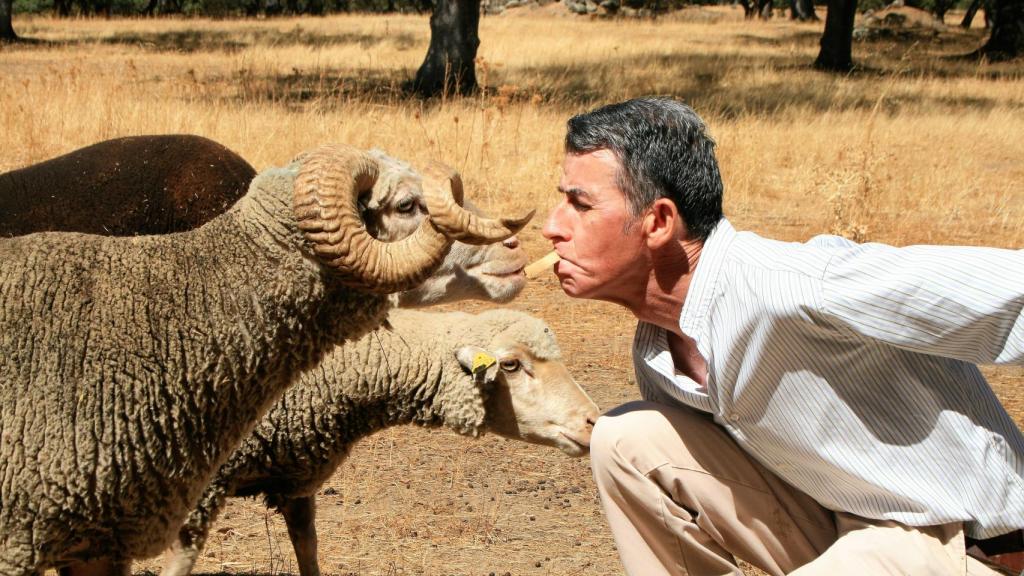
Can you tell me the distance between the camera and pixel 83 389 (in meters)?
3.58

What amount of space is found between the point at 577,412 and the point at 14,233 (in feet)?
10.5

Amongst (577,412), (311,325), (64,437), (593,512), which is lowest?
(593,512)

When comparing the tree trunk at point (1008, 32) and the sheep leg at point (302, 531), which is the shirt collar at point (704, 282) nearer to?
the sheep leg at point (302, 531)

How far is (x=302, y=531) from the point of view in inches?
204

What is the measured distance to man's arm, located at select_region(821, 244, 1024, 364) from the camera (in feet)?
8.91

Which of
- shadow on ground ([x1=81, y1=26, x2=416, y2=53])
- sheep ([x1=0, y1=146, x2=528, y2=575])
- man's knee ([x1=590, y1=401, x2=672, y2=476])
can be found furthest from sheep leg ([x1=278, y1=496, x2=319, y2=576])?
shadow on ground ([x1=81, y1=26, x2=416, y2=53])

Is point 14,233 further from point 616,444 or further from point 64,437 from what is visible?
point 616,444

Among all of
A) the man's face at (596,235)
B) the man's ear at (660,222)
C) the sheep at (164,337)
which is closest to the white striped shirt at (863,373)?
the man's ear at (660,222)

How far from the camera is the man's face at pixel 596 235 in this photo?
3.41 m

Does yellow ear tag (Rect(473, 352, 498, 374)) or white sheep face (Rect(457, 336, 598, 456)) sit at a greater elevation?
yellow ear tag (Rect(473, 352, 498, 374))

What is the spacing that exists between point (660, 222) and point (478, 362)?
201 cm

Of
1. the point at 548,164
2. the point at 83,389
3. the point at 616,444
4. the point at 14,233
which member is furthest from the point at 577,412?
the point at 548,164

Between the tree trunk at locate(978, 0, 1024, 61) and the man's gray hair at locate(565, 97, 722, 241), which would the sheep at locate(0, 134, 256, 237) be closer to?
the man's gray hair at locate(565, 97, 722, 241)

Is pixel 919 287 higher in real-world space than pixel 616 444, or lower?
higher
